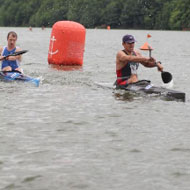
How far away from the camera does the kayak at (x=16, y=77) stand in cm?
1281

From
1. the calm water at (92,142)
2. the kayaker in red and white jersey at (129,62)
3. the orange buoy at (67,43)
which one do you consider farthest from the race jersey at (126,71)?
the orange buoy at (67,43)

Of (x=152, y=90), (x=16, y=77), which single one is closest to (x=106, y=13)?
(x=16, y=77)

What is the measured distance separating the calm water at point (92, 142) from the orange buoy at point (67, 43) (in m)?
7.53

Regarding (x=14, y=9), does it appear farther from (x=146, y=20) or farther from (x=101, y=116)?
(x=101, y=116)

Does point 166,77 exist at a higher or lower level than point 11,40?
lower

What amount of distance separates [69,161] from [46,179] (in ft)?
2.19

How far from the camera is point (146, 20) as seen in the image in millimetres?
120312

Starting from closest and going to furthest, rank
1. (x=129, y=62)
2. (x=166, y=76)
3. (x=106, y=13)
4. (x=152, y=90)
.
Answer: (x=152, y=90), (x=129, y=62), (x=166, y=76), (x=106, y=13)

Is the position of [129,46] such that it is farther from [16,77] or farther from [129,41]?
[16,77]

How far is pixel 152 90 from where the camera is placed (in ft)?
36.0

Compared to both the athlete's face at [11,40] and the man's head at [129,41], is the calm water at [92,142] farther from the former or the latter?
the athlete's face at [11,40]

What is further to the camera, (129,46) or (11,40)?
(11,40)

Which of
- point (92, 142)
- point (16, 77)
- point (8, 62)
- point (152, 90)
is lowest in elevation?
point (92, 142)

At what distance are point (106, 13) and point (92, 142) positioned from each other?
12721 cm
